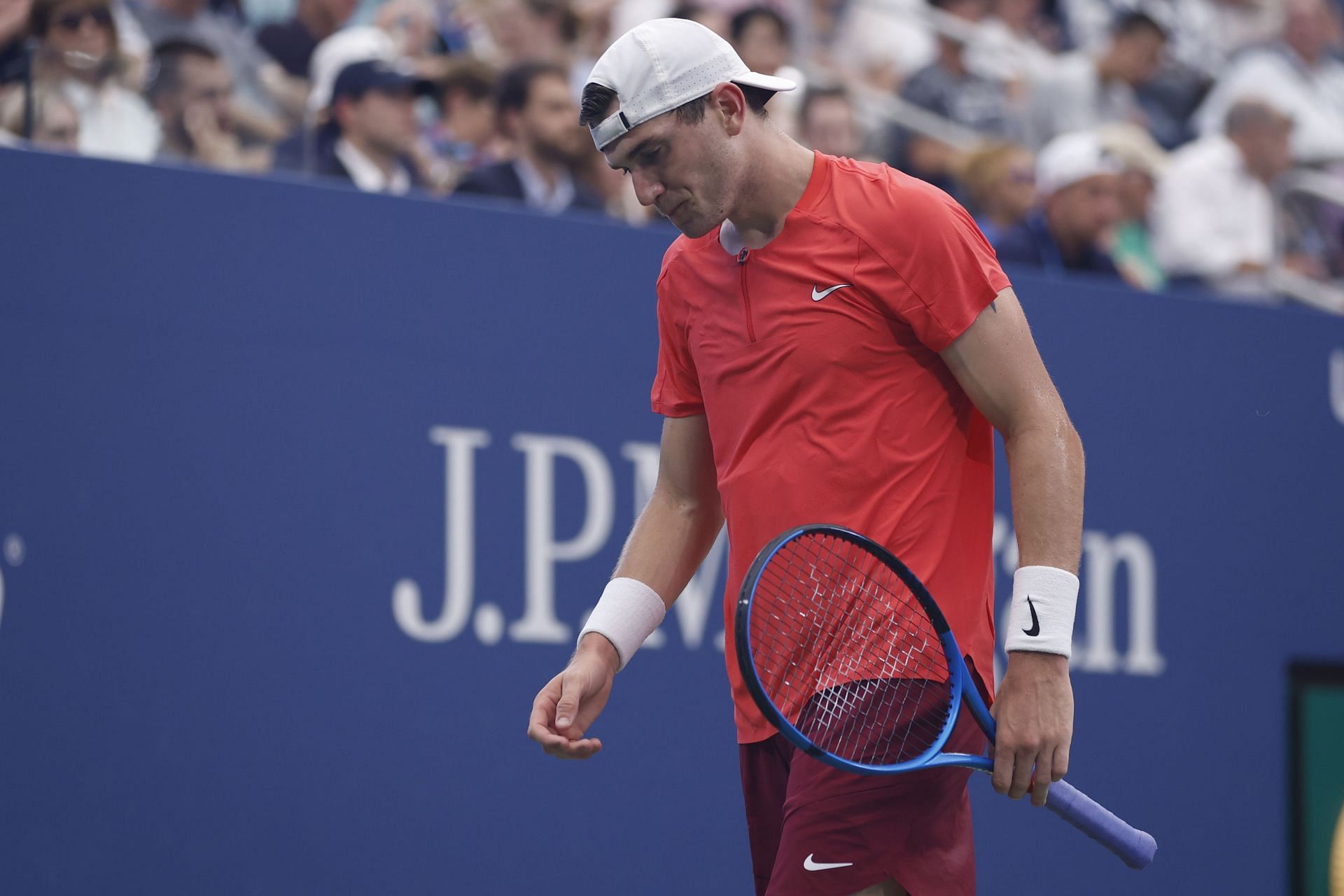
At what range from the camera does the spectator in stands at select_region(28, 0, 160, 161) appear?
4.17 meters

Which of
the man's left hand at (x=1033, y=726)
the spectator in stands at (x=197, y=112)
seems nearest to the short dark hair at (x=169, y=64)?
the spectator in stands at (x=197, y=112)

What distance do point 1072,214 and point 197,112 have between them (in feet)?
11.0

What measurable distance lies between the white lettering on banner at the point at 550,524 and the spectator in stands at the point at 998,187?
2.25m

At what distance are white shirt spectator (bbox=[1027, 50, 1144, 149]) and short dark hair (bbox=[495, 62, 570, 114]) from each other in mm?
2533

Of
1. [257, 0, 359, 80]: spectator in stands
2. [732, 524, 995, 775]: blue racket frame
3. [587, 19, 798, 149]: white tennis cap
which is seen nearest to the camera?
[732, 524, 995, 775]: blue racket frame

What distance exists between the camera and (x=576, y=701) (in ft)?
8.49

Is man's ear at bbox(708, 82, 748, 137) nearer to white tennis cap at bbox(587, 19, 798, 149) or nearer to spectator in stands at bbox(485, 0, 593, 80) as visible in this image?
white tennis cap at bbox(587, 19, 798, 149)

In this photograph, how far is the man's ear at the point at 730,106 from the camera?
252cm

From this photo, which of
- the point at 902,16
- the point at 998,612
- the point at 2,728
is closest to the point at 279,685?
the point at 2,728

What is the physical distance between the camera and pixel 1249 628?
577 centimetres

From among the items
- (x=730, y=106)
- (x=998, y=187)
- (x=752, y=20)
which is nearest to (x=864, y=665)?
(x=730, y=106)

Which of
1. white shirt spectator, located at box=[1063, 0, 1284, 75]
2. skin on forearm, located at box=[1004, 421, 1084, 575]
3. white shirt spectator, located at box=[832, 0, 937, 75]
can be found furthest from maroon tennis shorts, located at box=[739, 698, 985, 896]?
white shirt spectator, located at box=[1063, 0, 1284, 75]

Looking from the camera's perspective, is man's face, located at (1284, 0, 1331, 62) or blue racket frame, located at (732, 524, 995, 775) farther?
man's face, located at (1284, 0, 1331, 62)

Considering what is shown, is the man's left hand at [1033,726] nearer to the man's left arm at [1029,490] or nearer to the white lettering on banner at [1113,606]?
the man's left arm at [1029,490]
